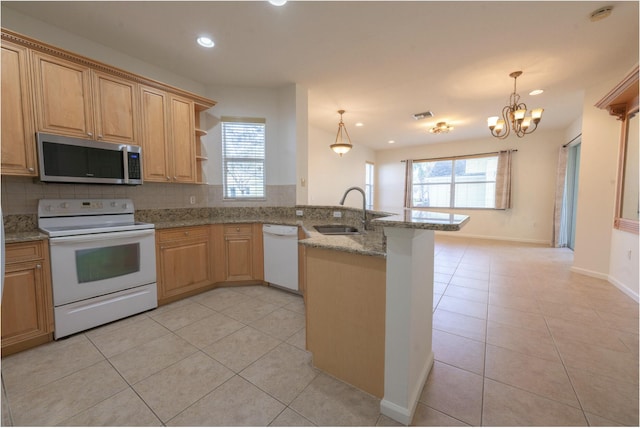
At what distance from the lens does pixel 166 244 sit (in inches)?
110

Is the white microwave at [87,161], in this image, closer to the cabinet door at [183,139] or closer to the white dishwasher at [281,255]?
the cabinet door at [183,139]

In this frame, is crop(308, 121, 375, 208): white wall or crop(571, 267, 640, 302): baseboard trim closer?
crop(571, 267, 640, 302): baseboard trim

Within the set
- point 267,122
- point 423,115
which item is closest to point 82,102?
point 267,122

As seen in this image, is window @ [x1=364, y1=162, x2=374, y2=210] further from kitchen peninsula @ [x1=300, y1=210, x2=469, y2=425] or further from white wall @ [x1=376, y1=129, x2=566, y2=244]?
kitchen peninsula @ [x1=300, y1=210, x2=469, y2=425]

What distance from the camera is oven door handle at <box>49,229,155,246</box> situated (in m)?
2.09

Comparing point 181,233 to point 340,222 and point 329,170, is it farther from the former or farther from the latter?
point 329,170

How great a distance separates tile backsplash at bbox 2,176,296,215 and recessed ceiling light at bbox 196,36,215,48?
1660 millimetres

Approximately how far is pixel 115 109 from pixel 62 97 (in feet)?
1.24

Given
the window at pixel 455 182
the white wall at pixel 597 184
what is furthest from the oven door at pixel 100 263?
the window at pixel 455 182

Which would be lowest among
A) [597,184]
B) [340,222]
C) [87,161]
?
[340,222]

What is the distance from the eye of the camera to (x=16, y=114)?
204cm

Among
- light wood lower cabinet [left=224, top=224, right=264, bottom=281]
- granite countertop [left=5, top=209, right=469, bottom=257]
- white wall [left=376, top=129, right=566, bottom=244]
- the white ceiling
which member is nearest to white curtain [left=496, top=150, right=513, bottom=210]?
white wall [left=376, top=129, right=566, bottom=244]

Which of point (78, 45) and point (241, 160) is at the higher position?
point (78, 45)

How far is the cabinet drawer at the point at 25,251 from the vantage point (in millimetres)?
1906
